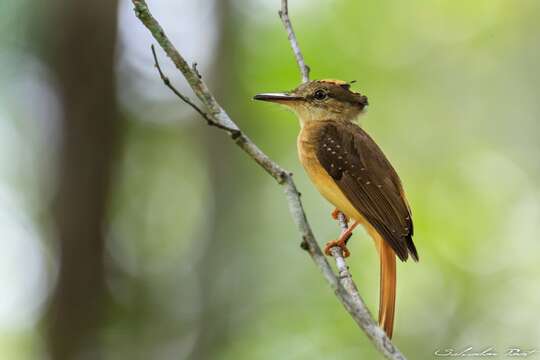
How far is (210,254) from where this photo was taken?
997 cm

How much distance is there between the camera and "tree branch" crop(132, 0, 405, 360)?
9.82 feet

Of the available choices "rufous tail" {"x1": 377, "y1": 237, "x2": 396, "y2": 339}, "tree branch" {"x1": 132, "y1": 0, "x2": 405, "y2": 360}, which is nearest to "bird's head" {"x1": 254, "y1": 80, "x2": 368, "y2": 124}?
"rufous tail" {"x1": 377, "y1": 237, "x2": 396, "y2": 339}

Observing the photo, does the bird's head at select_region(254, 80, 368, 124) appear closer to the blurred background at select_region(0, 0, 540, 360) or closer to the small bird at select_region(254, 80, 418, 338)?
the small bird at select_region(254, 80, 418, 338)

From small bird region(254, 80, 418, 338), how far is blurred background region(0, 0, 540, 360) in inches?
115

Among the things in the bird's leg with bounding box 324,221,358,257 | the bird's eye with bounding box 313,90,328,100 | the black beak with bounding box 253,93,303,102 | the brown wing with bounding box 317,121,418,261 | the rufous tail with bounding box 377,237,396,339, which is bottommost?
the rufous tail with bounding box 377,237,396,339

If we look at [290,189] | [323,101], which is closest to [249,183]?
[323,101]

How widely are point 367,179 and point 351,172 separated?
119 mm

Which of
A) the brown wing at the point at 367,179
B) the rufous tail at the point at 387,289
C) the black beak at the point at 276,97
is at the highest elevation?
the black beak at the point at 276,97

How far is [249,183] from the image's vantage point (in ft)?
37.4

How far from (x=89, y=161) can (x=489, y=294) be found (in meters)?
5.43

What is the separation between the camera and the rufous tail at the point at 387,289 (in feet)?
14.2

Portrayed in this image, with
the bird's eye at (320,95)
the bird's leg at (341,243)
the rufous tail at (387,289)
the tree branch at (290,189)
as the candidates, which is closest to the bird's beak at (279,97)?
the bird's eye at (320,95)

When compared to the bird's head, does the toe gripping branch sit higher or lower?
lower

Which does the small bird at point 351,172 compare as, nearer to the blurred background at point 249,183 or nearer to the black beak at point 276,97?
the black beak at point 276,97
